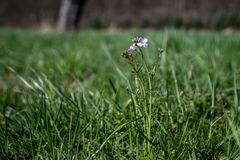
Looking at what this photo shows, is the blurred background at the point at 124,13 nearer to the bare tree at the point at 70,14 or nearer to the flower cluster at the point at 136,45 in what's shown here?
the bare tree at the point at 70,14

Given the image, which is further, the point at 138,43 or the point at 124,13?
the point at 124,13

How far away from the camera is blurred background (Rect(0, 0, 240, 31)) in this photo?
692 inches

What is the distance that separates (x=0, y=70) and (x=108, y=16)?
55.7ft

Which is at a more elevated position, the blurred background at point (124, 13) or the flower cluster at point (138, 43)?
the flower cluster at point (138, 43)

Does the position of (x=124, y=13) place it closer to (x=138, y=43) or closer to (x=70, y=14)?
(x=70, y=14)

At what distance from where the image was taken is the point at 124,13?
19.3m

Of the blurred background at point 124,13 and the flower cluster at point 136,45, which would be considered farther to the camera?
the blurred background at point 124,13

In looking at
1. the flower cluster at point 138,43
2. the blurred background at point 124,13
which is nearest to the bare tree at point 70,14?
the blurred background at point 124,13

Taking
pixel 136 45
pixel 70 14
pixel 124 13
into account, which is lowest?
pixel 124 13

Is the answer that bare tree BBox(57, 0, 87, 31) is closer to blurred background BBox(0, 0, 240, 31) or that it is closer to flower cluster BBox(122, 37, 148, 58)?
blurred background BBox(0, 0, 240, 31)

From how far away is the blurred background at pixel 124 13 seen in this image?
17578mm

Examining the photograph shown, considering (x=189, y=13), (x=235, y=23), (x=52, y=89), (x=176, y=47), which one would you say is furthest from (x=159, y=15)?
(x=52, y=89)

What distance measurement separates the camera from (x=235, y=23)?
15211mm

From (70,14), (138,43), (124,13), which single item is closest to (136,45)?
(138,43)
